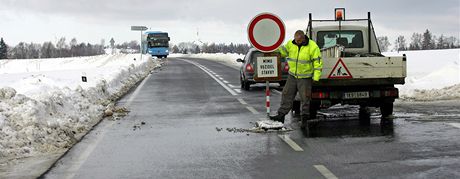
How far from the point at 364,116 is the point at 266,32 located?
2.68 metres

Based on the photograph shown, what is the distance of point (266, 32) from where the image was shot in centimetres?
1038

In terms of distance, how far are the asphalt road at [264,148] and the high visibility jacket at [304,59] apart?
98cm

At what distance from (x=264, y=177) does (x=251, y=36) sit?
484 cm

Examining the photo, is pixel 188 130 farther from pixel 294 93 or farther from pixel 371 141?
pixel 371 141

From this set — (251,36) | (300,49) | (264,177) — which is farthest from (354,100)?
(264,177)

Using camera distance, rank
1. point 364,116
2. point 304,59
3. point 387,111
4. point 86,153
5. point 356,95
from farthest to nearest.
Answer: point 364,116 → point 387,111 → point 356,95 → point 304,59 → point 86,153

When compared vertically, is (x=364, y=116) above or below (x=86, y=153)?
above

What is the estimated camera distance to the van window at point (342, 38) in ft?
40.2

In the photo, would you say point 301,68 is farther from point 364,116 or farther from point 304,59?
point 364,116

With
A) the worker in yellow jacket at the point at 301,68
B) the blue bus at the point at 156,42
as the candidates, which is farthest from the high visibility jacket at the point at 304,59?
the blue bus at the point at 156,42

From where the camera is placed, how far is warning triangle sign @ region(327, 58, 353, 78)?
997cm

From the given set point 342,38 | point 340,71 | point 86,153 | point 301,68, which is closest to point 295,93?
point 301,68

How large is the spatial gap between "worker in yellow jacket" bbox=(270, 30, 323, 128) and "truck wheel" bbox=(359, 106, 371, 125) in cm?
107

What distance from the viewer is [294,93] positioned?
10141 mm
